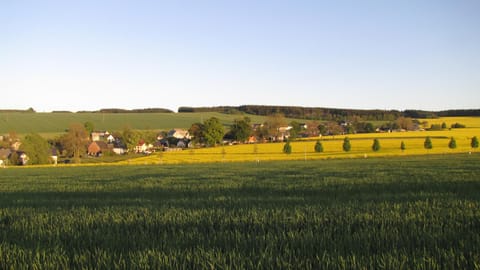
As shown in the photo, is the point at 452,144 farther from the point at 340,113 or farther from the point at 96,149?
the point at 96,149

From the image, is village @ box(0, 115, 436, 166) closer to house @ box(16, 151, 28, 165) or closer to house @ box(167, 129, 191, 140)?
house @ box(16, 151, 28, 165)

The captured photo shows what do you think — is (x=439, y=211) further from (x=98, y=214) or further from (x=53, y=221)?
(x=53, y=221)

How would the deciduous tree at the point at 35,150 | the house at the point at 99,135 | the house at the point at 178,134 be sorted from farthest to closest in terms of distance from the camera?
the house at the point at 178,134 < the house at the point at 99,135 < the deciduous tree at the point at 35,150

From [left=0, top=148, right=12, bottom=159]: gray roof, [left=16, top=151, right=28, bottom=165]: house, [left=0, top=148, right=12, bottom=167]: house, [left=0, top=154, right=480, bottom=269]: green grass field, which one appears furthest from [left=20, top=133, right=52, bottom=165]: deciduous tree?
[left=0, top=154, right=480, bottom=269]: green grass field

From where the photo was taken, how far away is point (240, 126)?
101 m

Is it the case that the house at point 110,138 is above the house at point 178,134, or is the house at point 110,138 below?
below

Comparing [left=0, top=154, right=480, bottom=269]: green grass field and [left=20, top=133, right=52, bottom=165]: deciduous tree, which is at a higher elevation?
[left=0, top=154, right=480, bottom=269]: green grass field

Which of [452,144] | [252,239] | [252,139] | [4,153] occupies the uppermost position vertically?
[252,239]

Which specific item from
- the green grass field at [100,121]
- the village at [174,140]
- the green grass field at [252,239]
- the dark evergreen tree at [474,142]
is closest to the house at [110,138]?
the village at [174,140]

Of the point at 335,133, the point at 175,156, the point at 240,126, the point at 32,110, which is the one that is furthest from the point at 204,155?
the point at 32,110

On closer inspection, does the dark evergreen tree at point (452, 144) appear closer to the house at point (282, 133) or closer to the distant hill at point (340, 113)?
the house at point (282, 133)

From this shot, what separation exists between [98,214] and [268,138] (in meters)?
92.6

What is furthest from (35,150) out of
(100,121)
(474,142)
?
(474,142)

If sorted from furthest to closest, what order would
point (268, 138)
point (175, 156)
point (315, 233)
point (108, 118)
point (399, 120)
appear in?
1. point (108, 118)
2. point (399, 120)
3. point (268, 138)
4. point (175, 156)
5. point (315, 233)
